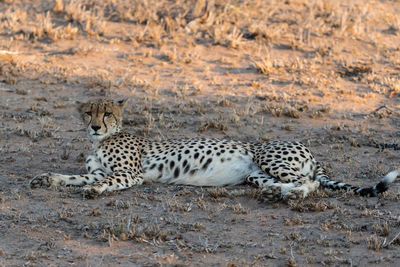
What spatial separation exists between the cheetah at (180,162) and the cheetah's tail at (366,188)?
0.01 m

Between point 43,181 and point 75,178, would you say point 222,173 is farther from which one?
point 43,181

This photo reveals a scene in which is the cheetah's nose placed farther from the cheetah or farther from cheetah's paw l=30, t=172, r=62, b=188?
cheetah's paw l=30, t=172, r=62, b=188

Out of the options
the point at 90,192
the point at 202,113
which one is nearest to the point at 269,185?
the point at 90,192

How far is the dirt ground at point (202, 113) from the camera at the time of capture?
386 cm

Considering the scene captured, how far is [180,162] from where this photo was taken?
17.7 ft

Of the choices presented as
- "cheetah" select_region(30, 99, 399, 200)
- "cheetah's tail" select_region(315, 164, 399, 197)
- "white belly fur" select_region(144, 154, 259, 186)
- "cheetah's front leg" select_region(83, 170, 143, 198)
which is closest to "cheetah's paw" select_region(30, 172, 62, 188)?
"cheetah" select_region(30, 99, 399, 200)

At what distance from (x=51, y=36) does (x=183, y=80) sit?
291cm

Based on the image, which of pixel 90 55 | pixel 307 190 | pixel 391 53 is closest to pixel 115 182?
pixel 307 190

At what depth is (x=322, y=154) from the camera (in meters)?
6.52

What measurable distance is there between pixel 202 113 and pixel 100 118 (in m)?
2.59

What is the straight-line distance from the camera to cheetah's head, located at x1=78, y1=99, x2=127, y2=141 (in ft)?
17.8

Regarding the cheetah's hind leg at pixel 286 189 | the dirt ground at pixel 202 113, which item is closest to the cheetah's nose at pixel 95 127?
the dirt ground at pixel 202 113

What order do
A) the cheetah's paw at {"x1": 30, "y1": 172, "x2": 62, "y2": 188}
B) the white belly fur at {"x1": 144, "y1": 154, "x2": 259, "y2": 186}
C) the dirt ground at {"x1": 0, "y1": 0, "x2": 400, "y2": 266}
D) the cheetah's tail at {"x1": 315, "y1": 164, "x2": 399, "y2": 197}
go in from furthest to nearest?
the white belly fur at {"x1": 144, "y1": 154, "x2": 259, "y2": 186}, the cheetah's paw at {"x1": 30, "y1": 172, "x2": 62, "y2": 188}, the cheetah's tail at {"x1": 315, "y1": 164, "x2": 399, "y2": 197}, the dirt ground at {"x1": 0, "y1": 0, "x2": 400, "y2": 266}

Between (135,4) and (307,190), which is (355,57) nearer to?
(135,4)
